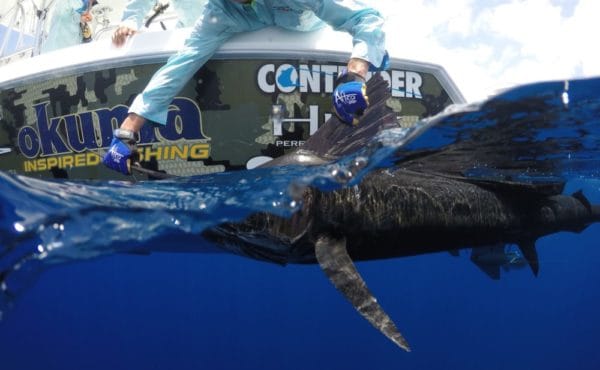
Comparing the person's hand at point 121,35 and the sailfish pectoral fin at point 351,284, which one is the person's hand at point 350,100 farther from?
the person's hand at point 121,35

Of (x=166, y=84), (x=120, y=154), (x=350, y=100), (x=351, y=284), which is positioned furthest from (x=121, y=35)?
(x=351, y=284)

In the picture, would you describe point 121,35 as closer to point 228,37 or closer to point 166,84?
point 166,84

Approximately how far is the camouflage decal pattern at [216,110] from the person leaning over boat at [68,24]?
217cm

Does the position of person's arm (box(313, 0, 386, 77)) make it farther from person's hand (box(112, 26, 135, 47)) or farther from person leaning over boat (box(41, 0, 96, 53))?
person leaning over boat (box(41, 0, 96, 53))

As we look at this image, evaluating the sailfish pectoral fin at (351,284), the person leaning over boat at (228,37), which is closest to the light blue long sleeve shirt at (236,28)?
the person leaning over boat at (228,37)

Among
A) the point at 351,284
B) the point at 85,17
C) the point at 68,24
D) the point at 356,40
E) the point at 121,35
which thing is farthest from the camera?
the point at 68,24

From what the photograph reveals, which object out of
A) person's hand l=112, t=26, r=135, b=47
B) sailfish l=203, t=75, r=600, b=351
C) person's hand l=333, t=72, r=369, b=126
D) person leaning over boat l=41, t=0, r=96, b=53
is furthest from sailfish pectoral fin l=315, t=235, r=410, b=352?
person leaning over boat l=41, t=0, r=96, b=53

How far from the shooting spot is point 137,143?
3271 millimetres

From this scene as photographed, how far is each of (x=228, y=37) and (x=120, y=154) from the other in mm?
942

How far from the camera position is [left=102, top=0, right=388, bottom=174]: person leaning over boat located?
291cm

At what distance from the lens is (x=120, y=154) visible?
3.02 metres

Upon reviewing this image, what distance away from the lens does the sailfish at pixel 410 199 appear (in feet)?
8.45

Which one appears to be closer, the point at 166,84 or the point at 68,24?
the point at 166,84

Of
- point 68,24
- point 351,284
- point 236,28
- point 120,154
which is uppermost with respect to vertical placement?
point 68,24
